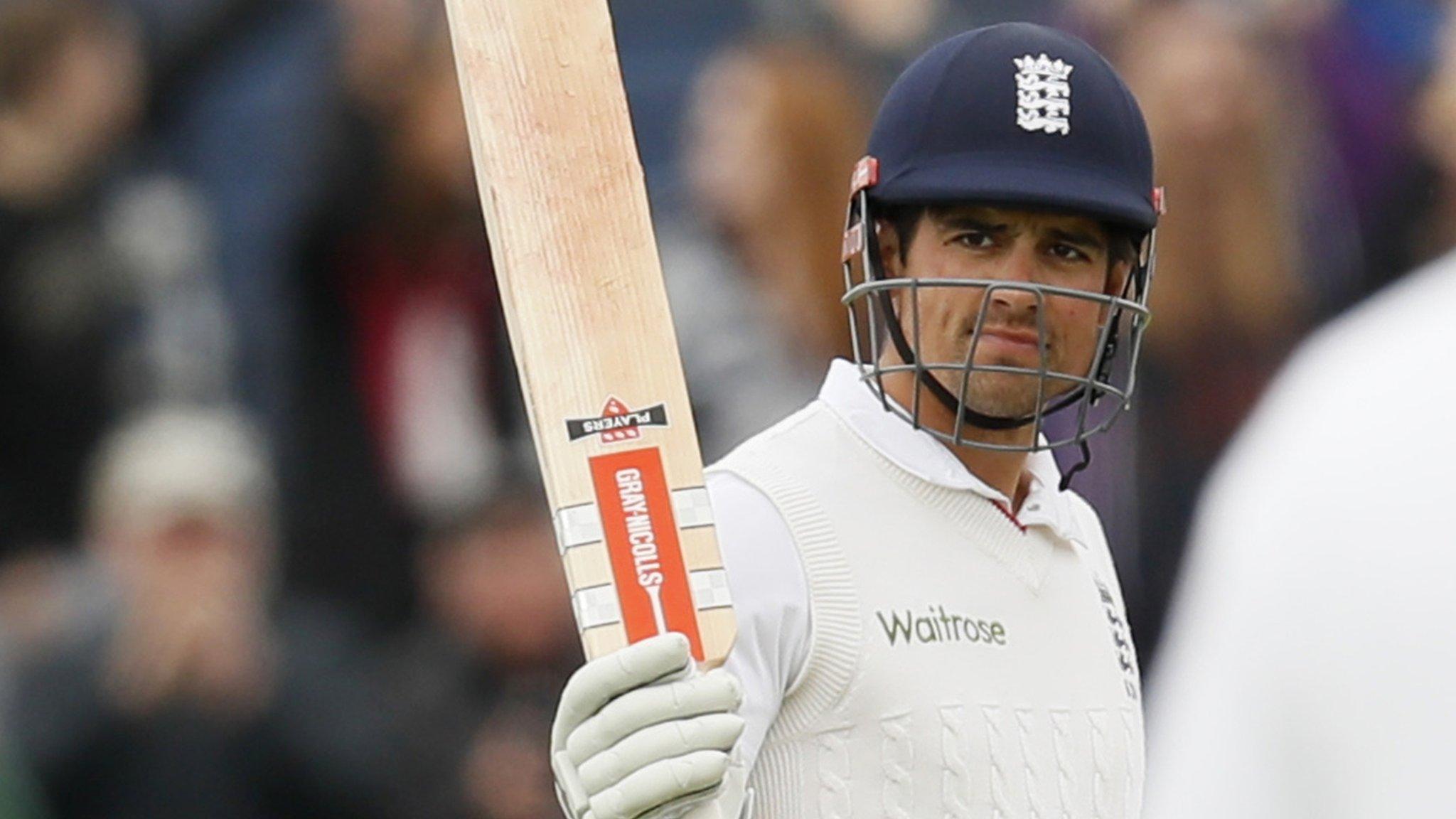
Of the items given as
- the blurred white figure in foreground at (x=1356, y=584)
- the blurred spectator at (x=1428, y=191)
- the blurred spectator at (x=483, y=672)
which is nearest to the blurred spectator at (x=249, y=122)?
the blurred spectator at (x=483, y=672)

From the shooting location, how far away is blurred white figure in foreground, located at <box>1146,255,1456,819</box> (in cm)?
101

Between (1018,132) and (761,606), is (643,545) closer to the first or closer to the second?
(761,606)

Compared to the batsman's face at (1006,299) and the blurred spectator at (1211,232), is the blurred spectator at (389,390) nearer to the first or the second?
Result: the blurred spectator at (1211,232)

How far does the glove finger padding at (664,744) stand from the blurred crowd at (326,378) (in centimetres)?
221

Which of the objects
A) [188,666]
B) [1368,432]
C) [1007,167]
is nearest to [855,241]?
[1007,167]

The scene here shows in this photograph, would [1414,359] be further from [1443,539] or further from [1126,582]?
[1126,582]

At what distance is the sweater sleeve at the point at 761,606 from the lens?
2379 millimetres

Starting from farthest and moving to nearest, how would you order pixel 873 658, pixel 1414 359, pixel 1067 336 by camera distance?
pixel 1067 336 < pixel 873 658 < pixel 1414 359

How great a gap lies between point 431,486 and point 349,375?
24cm

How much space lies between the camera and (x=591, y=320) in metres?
2.48

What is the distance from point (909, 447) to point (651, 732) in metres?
0.53

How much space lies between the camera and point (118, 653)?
435 cm

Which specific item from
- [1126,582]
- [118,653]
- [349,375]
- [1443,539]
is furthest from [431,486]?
[1443,539]

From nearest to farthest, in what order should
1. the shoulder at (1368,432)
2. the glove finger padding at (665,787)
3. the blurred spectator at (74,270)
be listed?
the shoulder at (1368,432)
the glove finger padding at (665,787)
the blurred spectator at (74,270)
